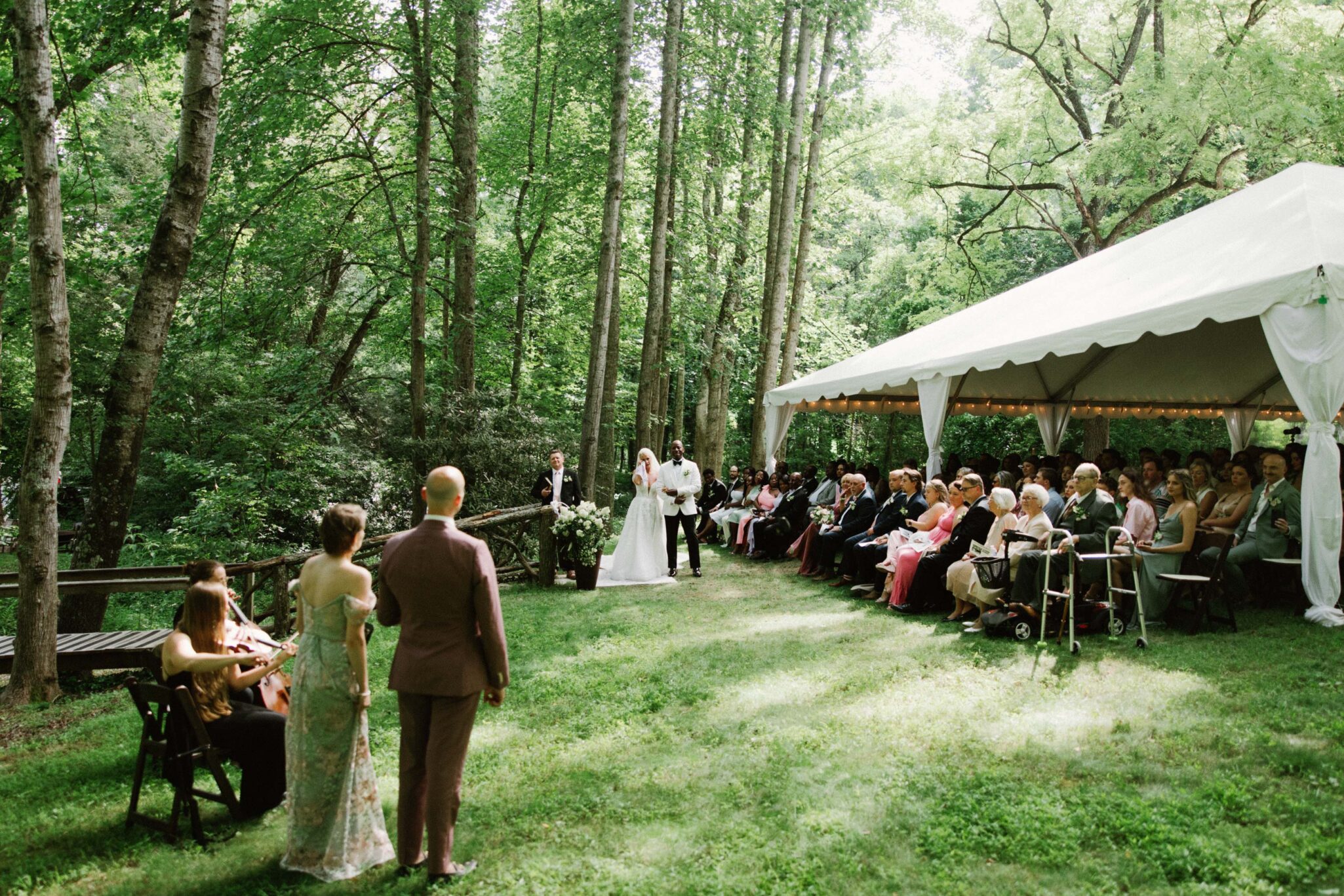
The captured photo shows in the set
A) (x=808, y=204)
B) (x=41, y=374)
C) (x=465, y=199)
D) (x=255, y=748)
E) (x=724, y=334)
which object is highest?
(x=808, y=204)

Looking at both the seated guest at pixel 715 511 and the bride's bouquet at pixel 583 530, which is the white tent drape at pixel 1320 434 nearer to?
the bride's bouquet at pixel 583 530

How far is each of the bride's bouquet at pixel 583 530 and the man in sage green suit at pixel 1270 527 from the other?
569 centimetres

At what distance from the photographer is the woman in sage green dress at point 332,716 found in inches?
135

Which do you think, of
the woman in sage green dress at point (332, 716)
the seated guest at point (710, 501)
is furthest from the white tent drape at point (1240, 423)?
the woman in sage green dress at point (332, 716)

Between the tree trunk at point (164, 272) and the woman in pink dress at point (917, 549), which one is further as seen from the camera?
the woman in pink dress at point (917, 549)

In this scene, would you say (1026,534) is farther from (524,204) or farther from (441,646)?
(524,204)

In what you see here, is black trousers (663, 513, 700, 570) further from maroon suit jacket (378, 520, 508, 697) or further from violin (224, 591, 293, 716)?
maroon suit jacket (378, 520, 508, 697)

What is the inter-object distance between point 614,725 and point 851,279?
3149 cm

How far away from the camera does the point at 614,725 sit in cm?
523

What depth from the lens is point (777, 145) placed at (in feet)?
57.2

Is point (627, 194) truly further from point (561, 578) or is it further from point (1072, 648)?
point (1072, 648)

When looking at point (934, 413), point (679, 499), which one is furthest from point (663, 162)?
point (934, 413)

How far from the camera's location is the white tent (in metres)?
6.25

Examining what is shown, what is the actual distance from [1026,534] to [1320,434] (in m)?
2.02
